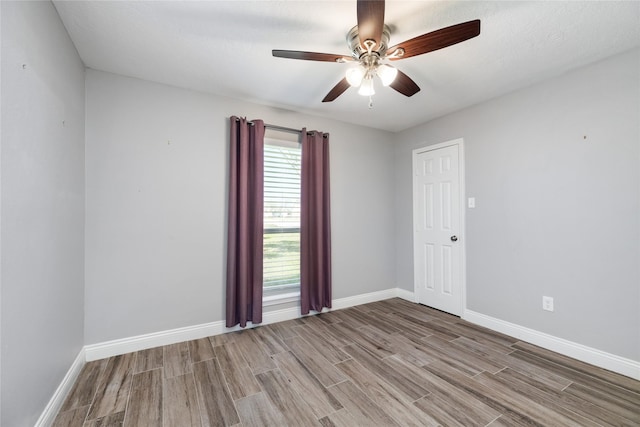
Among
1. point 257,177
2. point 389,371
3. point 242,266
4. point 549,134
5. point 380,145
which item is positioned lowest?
point 389,371

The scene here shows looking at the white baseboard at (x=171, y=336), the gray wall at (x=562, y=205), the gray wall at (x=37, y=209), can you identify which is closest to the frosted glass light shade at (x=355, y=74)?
the gray wall at (x=37, y=209)

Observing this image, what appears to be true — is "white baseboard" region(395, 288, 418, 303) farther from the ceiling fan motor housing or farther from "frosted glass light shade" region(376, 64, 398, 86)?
the ceiling fan motor housing

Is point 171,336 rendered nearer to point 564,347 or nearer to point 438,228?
point 438,228

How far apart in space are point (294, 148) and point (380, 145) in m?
1.44

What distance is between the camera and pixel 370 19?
1.35 metres

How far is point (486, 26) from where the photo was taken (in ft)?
5.84

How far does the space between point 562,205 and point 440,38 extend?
6.47 feet

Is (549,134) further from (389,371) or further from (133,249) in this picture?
(133,249)

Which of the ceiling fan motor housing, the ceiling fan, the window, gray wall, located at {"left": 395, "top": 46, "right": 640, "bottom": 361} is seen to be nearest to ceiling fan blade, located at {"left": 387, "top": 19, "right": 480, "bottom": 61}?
the ceiling fan

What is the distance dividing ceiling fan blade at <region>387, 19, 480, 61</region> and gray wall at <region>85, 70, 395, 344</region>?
6.06 feet

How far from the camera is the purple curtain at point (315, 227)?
317cm

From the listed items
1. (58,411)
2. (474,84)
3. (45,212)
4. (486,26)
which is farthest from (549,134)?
(58,411)

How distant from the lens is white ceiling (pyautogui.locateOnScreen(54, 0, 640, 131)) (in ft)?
5.37

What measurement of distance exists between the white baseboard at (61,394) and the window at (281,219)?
1610mm
